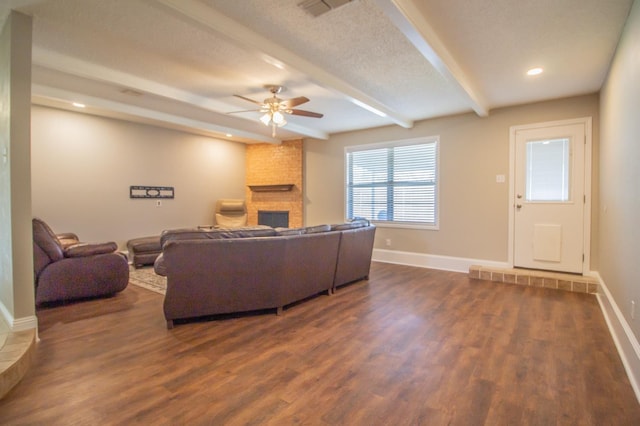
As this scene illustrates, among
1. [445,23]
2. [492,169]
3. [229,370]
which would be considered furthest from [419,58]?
[229,370]

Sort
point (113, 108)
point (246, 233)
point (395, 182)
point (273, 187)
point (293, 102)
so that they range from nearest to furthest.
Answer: point (246, 233) → point (293, 102) → point (113, 108) → point (395, 182) → point (273, 187)

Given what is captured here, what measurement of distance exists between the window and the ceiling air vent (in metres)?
3.70

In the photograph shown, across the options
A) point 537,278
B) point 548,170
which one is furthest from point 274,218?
point 548,170

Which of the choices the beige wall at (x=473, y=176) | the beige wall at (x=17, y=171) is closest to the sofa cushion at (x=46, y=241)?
the beige wall at (x=17, y=171)

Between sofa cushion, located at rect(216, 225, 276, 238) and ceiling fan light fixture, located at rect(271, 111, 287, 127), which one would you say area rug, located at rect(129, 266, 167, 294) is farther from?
ceiling fan light fixture, located at rect(271, 111, 287, 127)

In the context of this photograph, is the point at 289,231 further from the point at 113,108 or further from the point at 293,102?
the point at 113,108

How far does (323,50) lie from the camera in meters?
3.12

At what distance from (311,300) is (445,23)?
3052 mm

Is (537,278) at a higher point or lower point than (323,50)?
lower

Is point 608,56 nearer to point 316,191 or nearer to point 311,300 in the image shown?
point 311,300

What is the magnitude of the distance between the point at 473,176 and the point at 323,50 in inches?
132

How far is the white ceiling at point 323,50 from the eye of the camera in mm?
2455

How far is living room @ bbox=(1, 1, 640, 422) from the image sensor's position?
8.50 ft

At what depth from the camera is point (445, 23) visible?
→ 8.64 ft
